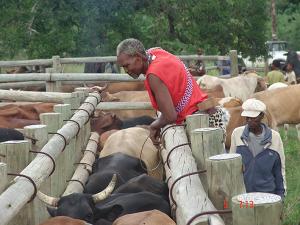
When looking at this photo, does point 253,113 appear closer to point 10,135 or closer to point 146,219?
point 146,219

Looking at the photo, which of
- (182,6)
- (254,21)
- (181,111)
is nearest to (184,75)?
(181,111)

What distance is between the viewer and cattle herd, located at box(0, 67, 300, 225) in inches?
200

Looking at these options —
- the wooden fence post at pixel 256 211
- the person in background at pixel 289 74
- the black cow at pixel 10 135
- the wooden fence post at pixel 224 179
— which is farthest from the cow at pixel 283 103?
the wooden fence post at pixel 256 211

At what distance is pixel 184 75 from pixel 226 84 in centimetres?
891

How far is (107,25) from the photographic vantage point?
56.7ft

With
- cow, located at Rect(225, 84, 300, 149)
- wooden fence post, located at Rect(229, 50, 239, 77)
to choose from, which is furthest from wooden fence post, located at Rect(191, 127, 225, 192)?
wooden fence post, located at Rect(229, 50, 239, 77)

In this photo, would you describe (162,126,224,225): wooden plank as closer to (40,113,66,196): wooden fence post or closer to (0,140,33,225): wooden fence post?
(0,140,33,225): wooden fence post

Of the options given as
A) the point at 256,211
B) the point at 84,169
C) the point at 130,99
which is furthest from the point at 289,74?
the point at 256,211

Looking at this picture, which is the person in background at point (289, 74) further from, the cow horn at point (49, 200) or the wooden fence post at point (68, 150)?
the cow horn at point (49, 200)

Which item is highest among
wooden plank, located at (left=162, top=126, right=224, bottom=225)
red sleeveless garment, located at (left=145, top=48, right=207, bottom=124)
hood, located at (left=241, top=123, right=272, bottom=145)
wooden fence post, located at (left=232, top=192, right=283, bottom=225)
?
red sleeveless garment, located at (left=145, top=48, right=207, bottom=124)

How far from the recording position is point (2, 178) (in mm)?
3832

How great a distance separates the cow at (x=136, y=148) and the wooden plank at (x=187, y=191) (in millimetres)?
2663

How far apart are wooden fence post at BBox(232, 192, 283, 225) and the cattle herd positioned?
1446mm

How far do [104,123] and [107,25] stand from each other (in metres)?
7.48
